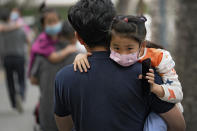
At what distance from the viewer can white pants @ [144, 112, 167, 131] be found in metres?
2.53

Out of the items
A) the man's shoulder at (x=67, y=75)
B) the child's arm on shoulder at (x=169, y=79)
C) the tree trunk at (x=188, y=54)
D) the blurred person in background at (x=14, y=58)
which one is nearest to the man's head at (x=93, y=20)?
the man's shoulder at (x=67, y=75)

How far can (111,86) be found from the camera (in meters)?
2.55

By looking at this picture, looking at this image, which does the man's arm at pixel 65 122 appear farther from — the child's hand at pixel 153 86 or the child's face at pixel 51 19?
the child's face at pixel 51 19

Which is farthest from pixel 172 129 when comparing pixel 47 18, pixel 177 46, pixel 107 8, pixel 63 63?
pixel 177 46

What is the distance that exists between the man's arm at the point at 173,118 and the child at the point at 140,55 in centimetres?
3

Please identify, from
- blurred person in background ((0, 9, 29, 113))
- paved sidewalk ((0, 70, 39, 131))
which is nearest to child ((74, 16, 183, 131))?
paved sidewalk ((0, 70, 39, 131))

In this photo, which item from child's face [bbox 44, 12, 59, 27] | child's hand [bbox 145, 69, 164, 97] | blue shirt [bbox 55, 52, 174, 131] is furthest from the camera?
child's face [bbox 44, 12, 59, 27]

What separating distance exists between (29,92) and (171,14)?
19.6 ft

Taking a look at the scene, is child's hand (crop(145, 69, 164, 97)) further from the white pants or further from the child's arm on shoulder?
the white pants

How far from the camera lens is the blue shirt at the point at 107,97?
253 centimetres

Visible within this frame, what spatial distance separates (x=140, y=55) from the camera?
261cm

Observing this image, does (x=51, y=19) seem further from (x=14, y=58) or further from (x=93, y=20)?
(x=14, y=58)

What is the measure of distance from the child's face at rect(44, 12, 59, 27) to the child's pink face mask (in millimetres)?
2628

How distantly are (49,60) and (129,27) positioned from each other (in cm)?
234
